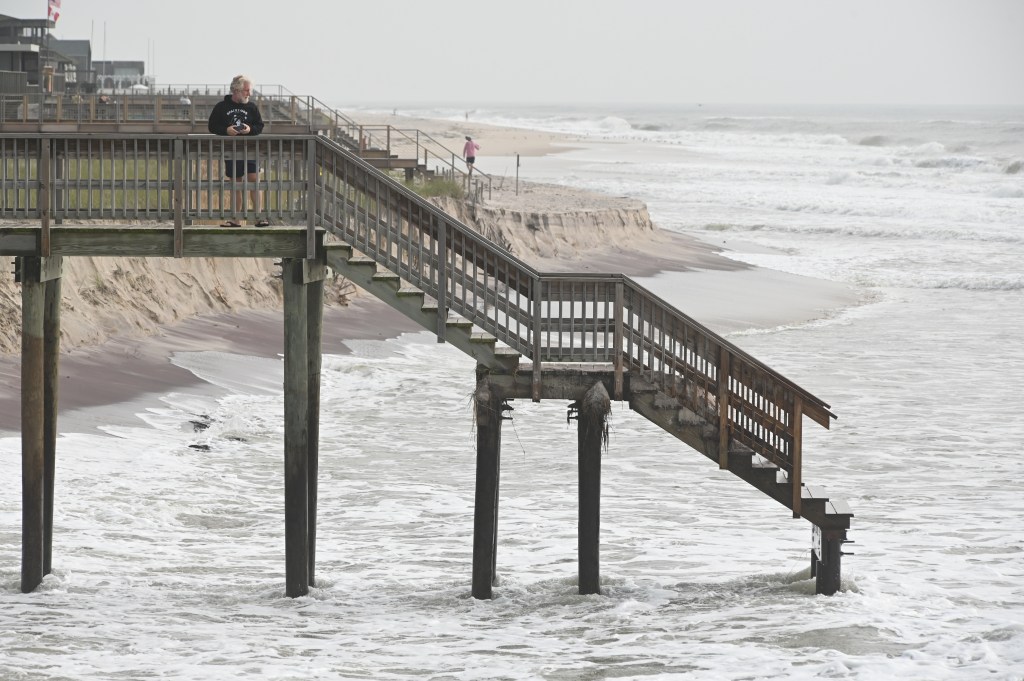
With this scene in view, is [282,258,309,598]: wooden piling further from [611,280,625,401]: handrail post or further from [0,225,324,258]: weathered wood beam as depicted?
[611,280,625,401]: handrail post

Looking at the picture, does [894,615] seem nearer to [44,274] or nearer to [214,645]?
[214,645]

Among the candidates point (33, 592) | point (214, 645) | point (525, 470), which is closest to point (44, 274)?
point (33, 592)

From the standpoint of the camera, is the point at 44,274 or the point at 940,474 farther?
the point at 940,474

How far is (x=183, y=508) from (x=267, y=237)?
5.02 metres

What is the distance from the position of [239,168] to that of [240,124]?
0.51m

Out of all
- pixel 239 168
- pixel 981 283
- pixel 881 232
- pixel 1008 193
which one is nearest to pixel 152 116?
pixel 981 283

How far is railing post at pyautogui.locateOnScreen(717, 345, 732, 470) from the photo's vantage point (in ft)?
50.1

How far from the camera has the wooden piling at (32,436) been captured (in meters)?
15.3

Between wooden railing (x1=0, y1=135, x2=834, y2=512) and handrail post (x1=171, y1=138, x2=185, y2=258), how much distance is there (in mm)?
11

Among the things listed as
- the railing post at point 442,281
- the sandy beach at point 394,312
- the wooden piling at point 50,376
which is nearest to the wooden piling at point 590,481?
the railing post at point 442,281

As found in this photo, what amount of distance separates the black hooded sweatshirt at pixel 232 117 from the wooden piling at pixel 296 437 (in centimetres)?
139

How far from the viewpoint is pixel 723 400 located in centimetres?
1529

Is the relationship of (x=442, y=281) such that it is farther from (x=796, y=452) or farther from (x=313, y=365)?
(x=796, y=452)

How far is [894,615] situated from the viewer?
15.0 m
